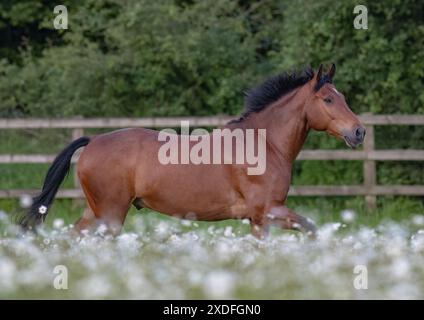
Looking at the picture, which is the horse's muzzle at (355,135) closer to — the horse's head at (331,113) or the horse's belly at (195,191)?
the horse's head at (331,113)

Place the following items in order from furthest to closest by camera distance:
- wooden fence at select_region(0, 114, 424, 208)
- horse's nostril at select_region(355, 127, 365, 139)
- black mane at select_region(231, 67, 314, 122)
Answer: wooden fence at select_region(0, 114, 424, 208) < black mane at select_region(231, 67, 314, 122) < horse's nostril at select_region(355, 127, 365, 139)

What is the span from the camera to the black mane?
7.76 m

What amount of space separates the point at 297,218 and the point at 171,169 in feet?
3.65

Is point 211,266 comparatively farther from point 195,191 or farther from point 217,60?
point 217,60

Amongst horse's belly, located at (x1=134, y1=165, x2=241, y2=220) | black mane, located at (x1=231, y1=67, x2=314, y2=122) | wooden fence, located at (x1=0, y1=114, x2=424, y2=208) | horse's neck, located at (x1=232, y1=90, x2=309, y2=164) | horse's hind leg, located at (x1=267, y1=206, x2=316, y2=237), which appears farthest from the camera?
wooden fence, located at (x1=0, y1=114, x2=424, y2=208)

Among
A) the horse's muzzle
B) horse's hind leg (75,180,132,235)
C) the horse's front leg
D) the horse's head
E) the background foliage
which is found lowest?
the horse's front leg

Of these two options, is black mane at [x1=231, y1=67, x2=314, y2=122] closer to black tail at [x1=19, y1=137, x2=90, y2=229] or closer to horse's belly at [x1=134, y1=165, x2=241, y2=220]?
horse's belly at [x1=134, y1=165, x2=241, y2=220]

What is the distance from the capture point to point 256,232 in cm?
737

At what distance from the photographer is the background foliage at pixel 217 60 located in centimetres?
1258

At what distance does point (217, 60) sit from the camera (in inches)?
555

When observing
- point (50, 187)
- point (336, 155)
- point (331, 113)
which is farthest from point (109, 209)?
point (336, 155)

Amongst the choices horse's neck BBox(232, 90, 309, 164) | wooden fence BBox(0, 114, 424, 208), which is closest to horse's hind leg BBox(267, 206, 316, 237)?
horse's neck BBox(232, 90, 309, 164)

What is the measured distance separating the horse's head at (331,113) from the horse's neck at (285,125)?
0.31 feet
